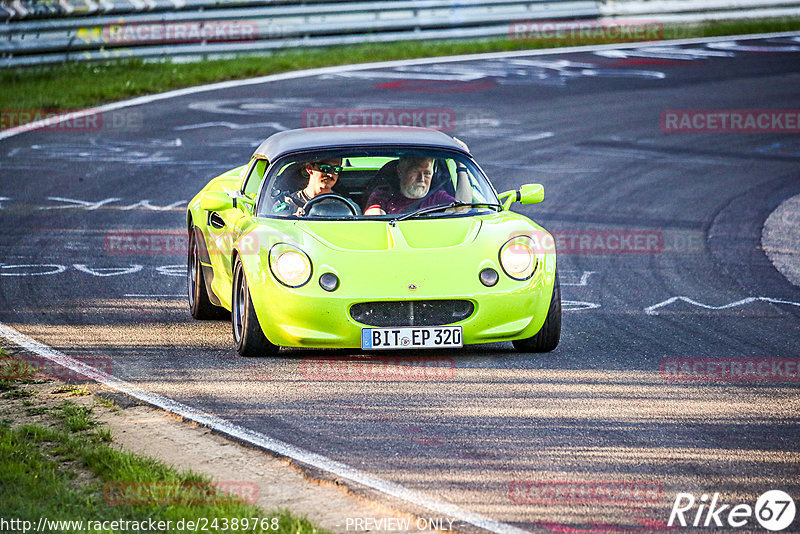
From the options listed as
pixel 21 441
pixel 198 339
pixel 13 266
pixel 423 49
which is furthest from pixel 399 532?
pixel 423 49

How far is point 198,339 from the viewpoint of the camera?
8.11 metres

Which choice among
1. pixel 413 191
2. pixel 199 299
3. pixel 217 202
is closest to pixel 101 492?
pixel 217 202

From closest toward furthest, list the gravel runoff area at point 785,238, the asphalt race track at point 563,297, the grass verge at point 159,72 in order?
1. the asphalt race track at point 563,297
2. the gravel runoff area at point 785,238
3. the grass verge at point 159,72

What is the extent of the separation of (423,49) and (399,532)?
19846 millimetres

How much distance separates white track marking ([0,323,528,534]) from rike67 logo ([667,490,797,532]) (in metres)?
0.69

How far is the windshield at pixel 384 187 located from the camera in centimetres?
809

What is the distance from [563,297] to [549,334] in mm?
1835

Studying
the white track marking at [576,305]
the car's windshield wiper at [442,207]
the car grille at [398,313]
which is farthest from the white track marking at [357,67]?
the car grille at [398,313]

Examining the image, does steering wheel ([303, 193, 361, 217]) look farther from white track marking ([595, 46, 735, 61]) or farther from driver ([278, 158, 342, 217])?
white track marking ([595, 46, 735, 61])

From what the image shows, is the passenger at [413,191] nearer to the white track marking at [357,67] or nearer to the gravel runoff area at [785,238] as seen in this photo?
the gravel runoff area at [785,238]

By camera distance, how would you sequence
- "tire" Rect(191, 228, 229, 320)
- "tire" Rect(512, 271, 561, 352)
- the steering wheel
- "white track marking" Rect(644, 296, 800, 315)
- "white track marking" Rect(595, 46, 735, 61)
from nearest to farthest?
1. "tire" Rect(512, 271, 561, 352)
2. the steering wheel
3. "tire" Rect(191, 228, 229, 320)
4. "white track marking" Rect(644, 296, 800, 315)
5. "white track marking" Rect(595, 46, 735, 61)

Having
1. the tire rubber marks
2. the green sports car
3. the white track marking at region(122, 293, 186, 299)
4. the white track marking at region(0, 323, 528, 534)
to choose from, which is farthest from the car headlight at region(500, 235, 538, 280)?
the tire rubber marks

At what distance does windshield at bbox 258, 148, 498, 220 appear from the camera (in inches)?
319

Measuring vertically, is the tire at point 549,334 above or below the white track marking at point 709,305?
above
